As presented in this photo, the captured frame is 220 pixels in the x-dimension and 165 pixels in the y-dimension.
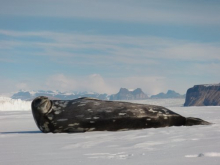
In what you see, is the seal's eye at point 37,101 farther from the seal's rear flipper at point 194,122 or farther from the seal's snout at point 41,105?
the seal's rear flipper at point 194,122

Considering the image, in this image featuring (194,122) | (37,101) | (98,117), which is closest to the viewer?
(98,117)

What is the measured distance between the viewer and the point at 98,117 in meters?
8.52

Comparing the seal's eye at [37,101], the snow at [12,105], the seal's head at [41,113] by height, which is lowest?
the snow at [12,105]

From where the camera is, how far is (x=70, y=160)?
3.96 metres

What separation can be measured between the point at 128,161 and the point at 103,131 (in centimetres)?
461

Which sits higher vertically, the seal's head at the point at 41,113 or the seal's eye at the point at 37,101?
the seal's eye at the point at 37,101

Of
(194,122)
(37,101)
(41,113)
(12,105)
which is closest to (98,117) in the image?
(41,113)

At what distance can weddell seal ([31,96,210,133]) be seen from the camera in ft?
27.8

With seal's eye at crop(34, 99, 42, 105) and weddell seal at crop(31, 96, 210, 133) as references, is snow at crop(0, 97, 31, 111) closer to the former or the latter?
seal's eye at crop(34, 99, 42, 105)

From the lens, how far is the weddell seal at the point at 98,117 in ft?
27.8

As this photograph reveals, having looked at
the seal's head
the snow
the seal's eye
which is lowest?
the snow

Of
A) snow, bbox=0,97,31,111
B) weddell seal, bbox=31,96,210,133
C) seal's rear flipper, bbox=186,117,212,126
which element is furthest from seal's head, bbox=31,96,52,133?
snow, bbox=0,97,31,111

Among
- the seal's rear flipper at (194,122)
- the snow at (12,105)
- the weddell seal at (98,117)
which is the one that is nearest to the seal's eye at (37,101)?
the weddell seal at (98,117)

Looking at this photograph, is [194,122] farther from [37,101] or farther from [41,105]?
[37,101]
